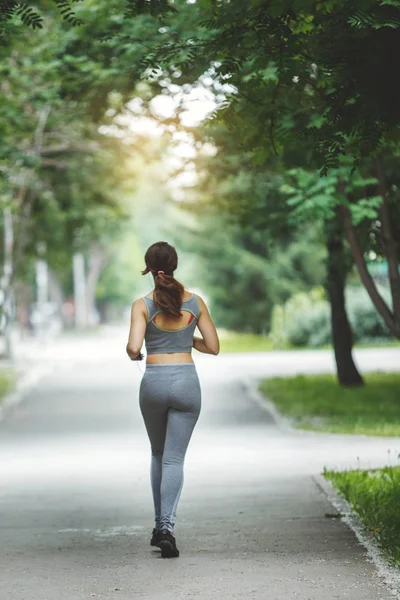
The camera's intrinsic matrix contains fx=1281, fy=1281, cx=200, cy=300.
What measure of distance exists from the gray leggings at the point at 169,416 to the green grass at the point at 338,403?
790cm

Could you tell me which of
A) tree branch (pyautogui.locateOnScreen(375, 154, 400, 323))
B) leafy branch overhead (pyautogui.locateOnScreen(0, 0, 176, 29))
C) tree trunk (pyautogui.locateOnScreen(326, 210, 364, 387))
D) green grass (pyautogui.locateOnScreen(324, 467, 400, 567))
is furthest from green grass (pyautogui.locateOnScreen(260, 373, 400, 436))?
leafy branch overhead (pyautogui.locateOnScreen(0, 0, 176, 29))

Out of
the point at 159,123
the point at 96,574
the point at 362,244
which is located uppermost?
the point at 159,123

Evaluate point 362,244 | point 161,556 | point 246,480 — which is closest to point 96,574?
point 161,556

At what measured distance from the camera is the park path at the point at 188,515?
6.79m

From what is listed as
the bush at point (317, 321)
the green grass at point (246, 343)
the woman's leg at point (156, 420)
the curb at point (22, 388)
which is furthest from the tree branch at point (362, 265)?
the green grass at point (246, 343)

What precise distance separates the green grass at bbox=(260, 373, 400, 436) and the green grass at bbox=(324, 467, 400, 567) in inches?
176

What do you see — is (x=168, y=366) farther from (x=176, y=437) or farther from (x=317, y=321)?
(x=317, y=321)

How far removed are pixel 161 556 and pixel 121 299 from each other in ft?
329

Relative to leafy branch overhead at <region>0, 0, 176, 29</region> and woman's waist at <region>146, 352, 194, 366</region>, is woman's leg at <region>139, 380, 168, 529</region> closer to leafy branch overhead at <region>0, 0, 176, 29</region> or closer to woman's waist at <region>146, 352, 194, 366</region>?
woman's waist at <region>146, 352, 194, 366</region>

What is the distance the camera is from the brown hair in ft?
24.8

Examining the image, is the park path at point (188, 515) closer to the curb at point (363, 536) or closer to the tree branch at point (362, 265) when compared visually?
the curb at point (363, 536)

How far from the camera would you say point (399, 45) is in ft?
23.7

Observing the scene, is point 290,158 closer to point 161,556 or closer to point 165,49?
point 165,49

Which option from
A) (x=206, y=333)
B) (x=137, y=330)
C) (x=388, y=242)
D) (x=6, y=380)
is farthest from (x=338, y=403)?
(x=137, y=330)
